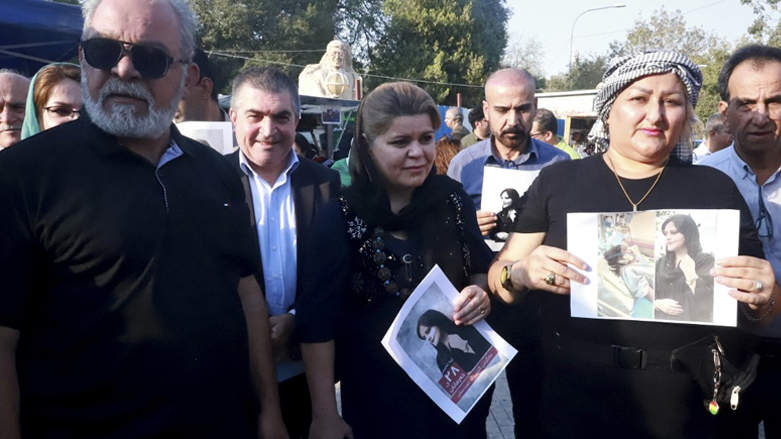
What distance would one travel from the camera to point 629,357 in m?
1.97

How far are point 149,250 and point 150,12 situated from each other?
77 centimetres

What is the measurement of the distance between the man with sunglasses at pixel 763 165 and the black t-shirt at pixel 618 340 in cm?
62

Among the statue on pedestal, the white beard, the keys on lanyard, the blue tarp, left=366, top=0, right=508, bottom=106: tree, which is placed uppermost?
left=366, top=0, right=508, bottom=106: tree

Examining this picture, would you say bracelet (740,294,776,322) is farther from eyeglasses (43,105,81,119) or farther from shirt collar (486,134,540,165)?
eyeglasses (43,105,81,119)

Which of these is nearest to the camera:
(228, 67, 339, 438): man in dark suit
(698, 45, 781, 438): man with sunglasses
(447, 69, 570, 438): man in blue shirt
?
(698, 45, 781, 438): man with sunglasses

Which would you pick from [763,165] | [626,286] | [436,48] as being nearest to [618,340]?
[626,286]

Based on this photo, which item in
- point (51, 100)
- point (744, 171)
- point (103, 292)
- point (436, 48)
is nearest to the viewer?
point (103, 292)

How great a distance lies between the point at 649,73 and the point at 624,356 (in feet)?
3.18

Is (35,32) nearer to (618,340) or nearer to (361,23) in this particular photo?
(618,340)

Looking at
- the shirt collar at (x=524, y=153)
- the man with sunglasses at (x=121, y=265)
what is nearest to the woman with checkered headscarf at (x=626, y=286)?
the man with sunglasses at (x=121, y=265)

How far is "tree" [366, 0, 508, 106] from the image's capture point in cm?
3338

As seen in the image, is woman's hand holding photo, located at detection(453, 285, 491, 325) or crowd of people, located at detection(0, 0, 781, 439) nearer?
crowd of people, located at detection(0, 0, 781, 439)

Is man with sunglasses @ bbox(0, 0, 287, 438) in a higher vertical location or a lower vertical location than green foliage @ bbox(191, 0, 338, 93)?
lower

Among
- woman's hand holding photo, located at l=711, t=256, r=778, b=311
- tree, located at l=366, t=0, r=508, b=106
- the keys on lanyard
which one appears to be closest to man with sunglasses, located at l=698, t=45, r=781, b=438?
the keys on lanyard
